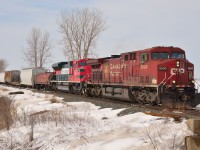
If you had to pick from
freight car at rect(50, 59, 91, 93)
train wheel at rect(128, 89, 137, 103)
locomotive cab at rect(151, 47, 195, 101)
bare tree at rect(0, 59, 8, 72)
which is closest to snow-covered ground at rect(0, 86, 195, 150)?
locomotive cab at rect(151, 47, 195, 101)

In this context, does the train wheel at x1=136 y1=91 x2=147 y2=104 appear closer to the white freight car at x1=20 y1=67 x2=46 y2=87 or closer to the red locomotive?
the red locomotive

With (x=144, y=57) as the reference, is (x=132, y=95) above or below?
below

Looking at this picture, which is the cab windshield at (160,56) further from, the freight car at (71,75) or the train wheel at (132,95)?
the freight car at (71,75)

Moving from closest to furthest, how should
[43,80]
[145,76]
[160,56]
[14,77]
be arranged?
1. [160,56]
2. [145,76]
3. [43,80]
4. [14,77]

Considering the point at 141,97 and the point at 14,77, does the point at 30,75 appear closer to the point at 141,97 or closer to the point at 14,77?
the point at 14,77

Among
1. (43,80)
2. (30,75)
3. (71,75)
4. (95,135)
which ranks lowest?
(95,135)

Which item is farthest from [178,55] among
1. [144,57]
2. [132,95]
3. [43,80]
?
[43,80]

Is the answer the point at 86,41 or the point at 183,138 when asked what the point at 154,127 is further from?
the point at 86,41

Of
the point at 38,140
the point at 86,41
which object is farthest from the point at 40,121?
the point at 86,41

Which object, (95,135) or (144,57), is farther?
(144,57)

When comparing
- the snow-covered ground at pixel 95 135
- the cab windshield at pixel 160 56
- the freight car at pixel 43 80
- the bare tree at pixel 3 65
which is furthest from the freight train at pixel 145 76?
the bare tree at pixel 3 65

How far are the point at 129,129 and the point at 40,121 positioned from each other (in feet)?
15.4

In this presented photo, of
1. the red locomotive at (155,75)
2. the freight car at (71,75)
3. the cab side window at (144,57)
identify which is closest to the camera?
the red locomotive at (155,75)

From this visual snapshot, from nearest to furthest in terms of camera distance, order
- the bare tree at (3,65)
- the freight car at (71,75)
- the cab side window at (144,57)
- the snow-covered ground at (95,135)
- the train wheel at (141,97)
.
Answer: the snow-covered ground at (95,135) < the cab side window at (144,57) < the train wheel at (141,97) < the freight car at (71,75) < the bare tree at (3,65)
